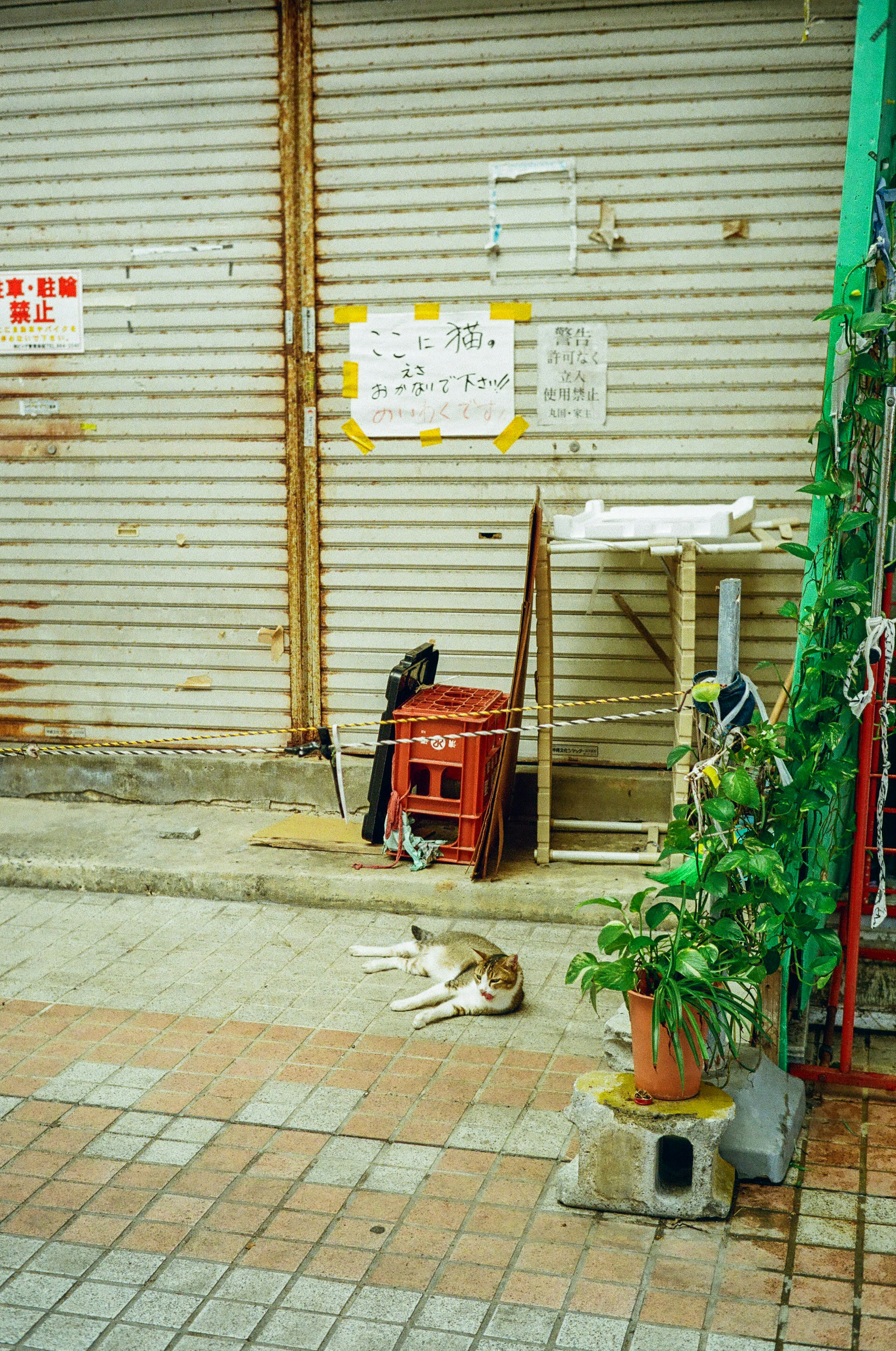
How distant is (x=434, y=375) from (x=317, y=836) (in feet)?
9.50

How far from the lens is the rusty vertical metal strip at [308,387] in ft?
25.8

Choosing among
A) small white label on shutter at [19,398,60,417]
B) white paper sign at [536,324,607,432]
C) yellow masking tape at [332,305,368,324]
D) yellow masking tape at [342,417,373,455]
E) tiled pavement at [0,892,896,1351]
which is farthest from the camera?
small white label on shutter at [19,398,60,417]

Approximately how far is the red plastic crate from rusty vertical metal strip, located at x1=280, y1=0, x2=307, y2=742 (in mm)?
1194

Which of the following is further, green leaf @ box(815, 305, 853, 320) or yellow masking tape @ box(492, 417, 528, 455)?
yellow masking tape @ box(492, 417, 528, 455)

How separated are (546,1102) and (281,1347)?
5.39ft

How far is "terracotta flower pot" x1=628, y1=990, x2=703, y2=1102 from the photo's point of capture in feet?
14.0

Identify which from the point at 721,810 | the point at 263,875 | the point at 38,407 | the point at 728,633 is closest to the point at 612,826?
the point at 263,875

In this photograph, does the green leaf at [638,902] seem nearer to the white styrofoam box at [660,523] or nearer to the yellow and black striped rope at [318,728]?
the yellow and black striped rope at [318,728]

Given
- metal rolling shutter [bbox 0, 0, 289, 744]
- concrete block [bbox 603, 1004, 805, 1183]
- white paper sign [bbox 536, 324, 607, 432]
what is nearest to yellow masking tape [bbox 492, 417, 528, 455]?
white paper sign [bbox 536, 324, 607, 432]

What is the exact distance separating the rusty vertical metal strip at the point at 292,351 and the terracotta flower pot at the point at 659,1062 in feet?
14.9

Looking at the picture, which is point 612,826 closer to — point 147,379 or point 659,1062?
point 659,1062

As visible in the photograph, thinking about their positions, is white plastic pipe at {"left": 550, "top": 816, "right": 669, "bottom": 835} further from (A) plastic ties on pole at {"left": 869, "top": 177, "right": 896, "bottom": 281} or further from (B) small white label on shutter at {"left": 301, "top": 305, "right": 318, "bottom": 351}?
(A) plastic ties on pole at {"left": 869, "top": 177, "right": 896, "bottom": 281}

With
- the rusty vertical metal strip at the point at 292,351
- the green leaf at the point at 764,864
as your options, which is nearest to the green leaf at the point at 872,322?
the green leaf at the point at 764,864

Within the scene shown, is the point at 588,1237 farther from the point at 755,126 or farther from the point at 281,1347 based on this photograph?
the point at 755,126
